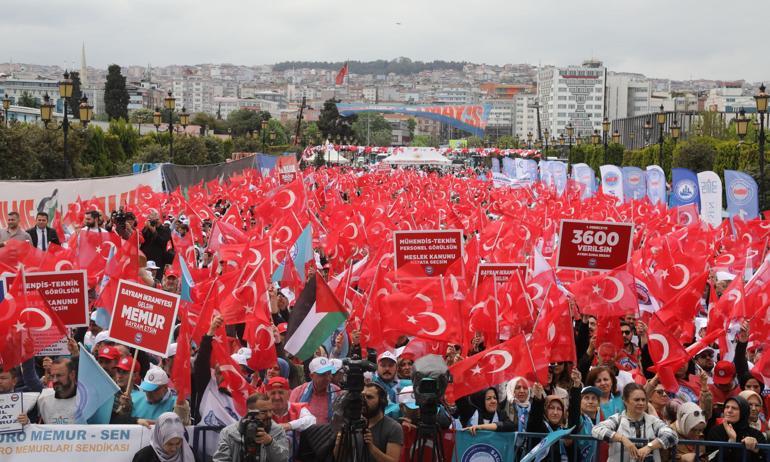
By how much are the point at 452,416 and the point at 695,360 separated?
2.42 metres

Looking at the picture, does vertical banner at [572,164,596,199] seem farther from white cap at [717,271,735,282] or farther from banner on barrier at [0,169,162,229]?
white cap at [717,271,735,282]

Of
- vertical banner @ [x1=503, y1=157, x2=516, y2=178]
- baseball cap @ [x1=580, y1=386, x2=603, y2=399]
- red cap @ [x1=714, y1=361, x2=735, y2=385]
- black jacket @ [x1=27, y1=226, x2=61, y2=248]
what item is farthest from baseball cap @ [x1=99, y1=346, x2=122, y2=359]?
vertical banner @ [x1=503, y1=157, x2=516, y2=178]

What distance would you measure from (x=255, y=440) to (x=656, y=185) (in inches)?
893

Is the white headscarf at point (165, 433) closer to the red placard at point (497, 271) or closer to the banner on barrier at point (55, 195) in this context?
the red placard at point (497, 271)

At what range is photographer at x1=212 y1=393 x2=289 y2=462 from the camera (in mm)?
6035

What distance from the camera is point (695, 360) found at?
8.94m

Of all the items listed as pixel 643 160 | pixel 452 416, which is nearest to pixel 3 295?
pixel 452 416

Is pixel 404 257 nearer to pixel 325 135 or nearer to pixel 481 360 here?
pixel 481 360

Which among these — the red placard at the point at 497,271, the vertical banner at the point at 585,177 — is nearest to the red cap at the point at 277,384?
the red placard at the point at 497,271

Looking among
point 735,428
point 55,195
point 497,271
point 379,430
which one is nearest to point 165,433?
point 379,430

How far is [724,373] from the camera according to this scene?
7.96 meters

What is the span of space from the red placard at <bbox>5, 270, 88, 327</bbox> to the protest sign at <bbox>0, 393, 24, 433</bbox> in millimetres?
2320

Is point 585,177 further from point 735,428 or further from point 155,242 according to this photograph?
point 735,428

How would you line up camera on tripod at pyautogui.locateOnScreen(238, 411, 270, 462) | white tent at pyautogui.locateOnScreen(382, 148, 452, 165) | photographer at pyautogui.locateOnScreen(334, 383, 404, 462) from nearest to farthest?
camera on tripod at pyautogui.locateOnScreen(238, 411, 270, 462)
photographer at pyautogui.locateOnScreen(334, 383, 404, 462)
white tent at pyautogui.locateOnScreen(382, 148, 452, 165)
